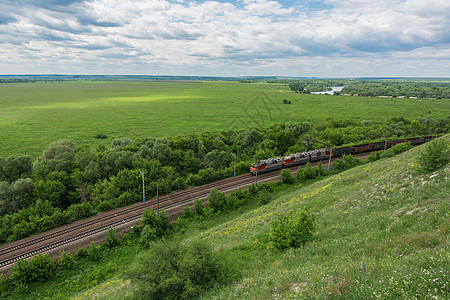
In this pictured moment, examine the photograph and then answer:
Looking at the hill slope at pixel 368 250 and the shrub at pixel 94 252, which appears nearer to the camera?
the hill slope at pixel 368 250

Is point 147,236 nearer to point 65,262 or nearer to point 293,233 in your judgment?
point 65,262

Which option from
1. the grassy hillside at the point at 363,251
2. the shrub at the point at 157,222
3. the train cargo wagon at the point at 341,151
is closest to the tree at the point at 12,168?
the shrub at the point at 157,222

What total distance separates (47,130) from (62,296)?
107 m

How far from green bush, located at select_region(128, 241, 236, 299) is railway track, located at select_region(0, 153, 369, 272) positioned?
1994 centimetres

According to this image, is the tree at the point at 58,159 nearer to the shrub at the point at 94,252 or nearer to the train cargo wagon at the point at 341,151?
the shrub at the point at 94,252

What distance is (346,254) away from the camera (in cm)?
1259

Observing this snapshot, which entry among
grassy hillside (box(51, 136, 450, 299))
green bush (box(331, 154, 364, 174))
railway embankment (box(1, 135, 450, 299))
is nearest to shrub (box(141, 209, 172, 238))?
railway embankment (box(1, 135, 450, 299))

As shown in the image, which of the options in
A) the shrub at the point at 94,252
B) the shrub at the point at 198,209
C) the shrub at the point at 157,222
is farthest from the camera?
the shrub at the point at 198,209

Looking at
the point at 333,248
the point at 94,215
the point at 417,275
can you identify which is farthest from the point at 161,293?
the point at 94,215

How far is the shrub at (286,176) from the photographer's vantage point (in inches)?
1848

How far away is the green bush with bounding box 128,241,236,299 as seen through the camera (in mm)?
14102

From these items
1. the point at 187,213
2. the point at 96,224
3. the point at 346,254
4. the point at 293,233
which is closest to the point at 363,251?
the point at 346,254

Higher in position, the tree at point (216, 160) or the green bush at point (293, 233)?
the green bush at point (293, 233)

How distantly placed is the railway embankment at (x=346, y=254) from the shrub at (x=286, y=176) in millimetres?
16118
